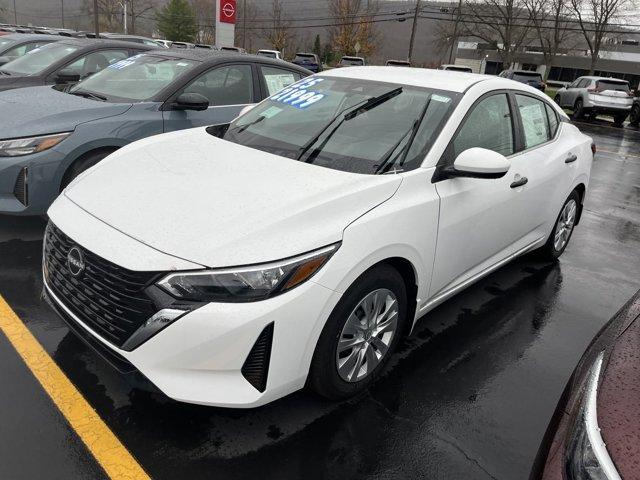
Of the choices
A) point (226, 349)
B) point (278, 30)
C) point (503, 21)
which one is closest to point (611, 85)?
point (226, 349)

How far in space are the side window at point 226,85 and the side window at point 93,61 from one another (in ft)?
9.01

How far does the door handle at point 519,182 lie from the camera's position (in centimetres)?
352

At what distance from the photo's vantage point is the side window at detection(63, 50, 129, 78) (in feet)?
23.9

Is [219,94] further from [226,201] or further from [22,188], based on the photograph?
[226,201]

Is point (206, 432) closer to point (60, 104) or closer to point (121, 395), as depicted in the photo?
point (121, 395)

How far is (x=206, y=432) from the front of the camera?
240cm

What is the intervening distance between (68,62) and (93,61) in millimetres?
324

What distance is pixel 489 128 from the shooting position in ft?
11.3

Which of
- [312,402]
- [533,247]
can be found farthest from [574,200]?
[312,402]

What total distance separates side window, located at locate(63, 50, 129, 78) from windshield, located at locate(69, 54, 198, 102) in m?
2.00

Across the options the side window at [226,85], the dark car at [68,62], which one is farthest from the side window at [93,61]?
the side window at [226,85]

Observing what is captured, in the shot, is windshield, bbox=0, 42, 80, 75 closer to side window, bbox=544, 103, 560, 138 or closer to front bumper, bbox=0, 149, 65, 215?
front bumper, bbox=0, 149, 65, 215

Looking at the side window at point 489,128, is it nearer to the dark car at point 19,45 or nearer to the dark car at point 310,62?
the dark car at point 19,45

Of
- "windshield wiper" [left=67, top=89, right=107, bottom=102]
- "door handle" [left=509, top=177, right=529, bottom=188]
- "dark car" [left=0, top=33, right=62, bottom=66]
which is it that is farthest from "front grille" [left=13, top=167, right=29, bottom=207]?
"dark car" [left=0, top=33, right=62, bottom=66]
